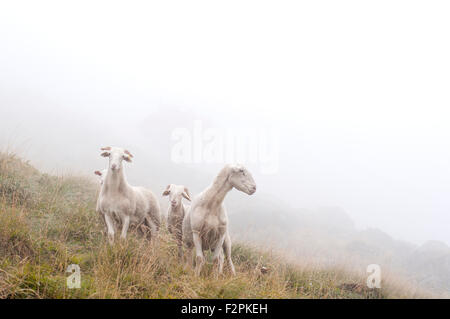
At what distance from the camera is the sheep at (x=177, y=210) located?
6711mm

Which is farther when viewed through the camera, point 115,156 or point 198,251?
point 115,156

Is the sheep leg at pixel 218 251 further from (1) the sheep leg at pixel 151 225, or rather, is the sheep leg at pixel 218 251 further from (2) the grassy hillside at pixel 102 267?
(1) the sheep leg at pixel 151 225

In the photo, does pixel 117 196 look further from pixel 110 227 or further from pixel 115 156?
pixel 115 156

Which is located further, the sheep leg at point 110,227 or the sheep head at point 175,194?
the sheep head at point 175,194

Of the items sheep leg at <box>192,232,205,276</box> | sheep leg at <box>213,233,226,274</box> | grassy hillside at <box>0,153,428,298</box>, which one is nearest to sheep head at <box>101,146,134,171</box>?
grassy hillside at <box>0,153,428,298</box>

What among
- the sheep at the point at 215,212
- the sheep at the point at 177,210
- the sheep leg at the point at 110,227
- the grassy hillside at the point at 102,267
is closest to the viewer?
the grassy hillside at the point at 102,267

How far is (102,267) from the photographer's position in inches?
197

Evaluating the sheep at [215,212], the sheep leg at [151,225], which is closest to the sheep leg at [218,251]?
the sheep at [215,212]

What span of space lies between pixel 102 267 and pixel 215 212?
2.20 meters

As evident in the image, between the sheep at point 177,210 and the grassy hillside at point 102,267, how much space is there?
27 centimetres

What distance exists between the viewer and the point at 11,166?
11.0 m

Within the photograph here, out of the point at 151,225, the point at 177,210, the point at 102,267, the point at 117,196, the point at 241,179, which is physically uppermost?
the point at 241,179

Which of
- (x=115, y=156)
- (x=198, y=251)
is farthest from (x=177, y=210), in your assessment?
(x=115, y=156)
